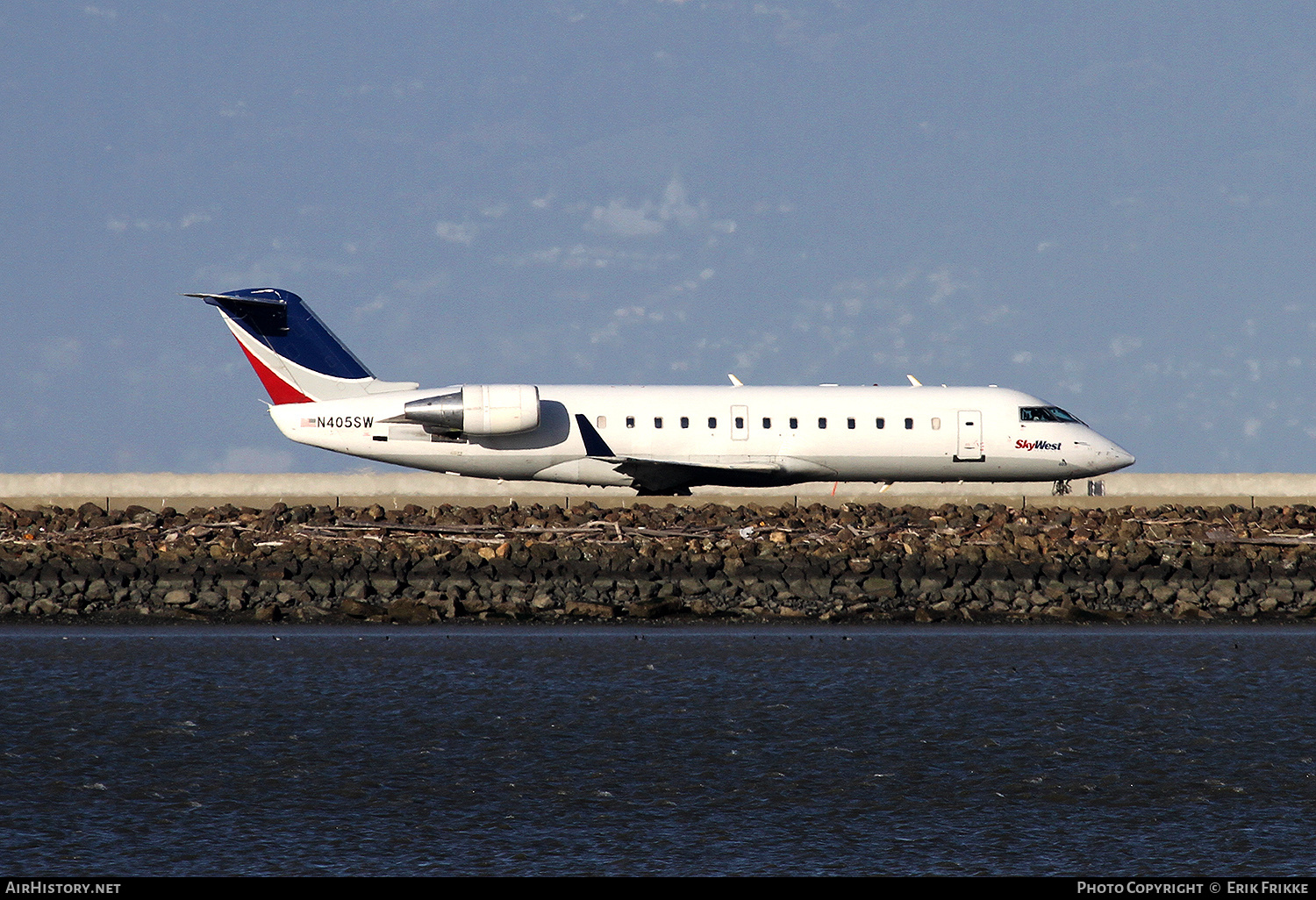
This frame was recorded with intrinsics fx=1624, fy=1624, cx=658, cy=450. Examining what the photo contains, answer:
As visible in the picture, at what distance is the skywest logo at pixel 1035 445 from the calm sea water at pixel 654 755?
52.2 feet

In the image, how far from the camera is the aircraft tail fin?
39.8 metres

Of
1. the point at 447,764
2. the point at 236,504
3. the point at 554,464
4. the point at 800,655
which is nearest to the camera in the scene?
the point at 447,764

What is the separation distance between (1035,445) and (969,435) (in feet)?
5.68

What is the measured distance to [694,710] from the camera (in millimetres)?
17906

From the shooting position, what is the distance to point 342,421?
126ft

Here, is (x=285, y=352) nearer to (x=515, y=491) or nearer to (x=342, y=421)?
(x=342, y=421)

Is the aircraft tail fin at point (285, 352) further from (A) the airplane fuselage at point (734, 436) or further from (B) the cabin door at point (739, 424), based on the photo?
(B) the cabin door at point (739, 424)

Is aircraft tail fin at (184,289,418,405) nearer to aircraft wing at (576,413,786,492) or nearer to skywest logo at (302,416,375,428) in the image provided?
skywest logo at (302,416,375,428)

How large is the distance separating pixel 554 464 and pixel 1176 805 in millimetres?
25670

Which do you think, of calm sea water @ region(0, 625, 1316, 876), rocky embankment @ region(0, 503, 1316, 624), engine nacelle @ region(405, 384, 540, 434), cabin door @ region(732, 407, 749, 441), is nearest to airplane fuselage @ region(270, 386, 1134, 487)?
cabin door @ region(732, 407, 749, 441)

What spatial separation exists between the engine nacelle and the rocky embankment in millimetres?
6072

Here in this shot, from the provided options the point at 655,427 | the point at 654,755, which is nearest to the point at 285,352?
the point at 655,427

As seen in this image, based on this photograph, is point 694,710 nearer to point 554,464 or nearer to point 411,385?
point 554,464
